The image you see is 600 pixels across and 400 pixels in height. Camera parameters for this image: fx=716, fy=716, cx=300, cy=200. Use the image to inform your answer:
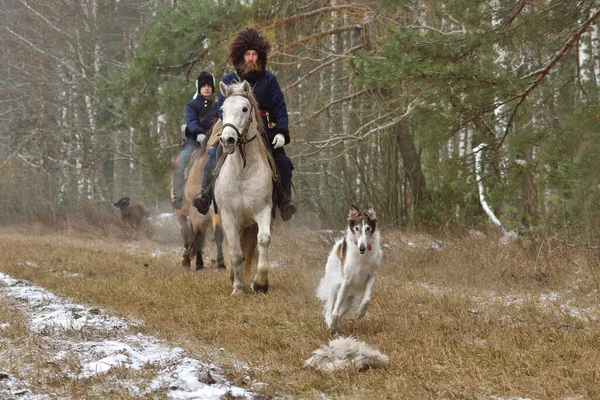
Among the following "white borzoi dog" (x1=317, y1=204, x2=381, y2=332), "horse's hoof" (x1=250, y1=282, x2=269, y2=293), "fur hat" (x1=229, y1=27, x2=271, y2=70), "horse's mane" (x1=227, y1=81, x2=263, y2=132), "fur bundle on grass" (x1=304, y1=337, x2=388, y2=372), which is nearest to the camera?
"fur bundle on grass" (x1=304, y1=337, x2=388, y2=372)

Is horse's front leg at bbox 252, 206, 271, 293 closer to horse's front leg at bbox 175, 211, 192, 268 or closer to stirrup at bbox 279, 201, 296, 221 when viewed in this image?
stirrup at bbox 279, 201, 296, 221

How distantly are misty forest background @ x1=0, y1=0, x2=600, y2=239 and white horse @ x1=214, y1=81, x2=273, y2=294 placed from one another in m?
1.92

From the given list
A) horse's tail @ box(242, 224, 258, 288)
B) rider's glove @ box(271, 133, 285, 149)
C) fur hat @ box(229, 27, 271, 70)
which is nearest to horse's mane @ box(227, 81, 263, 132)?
rider's glove @ box(271, 133, 285, 149)

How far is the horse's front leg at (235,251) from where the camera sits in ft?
28.3

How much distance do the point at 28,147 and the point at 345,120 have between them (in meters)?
Result: 16.2

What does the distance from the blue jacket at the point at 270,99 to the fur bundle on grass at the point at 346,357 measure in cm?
429

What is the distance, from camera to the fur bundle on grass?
16.1ft

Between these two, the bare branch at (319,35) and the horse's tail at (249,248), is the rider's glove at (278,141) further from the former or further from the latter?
the bare branch at (319,35)

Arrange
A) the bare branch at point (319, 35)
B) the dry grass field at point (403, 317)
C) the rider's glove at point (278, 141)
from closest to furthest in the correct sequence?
1. the dry grass field at point (403, 317)
2. the rider's glove at point (278, 141)
3. the bare branch at point (319, 35)

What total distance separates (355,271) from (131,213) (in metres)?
15.7

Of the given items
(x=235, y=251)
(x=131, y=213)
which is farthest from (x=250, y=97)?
(x=131, y=213)

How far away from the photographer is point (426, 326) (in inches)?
249

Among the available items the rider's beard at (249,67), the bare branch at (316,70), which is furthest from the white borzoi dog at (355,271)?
the bare branch at (316,70)

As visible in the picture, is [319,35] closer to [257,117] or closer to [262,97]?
[262,97]
